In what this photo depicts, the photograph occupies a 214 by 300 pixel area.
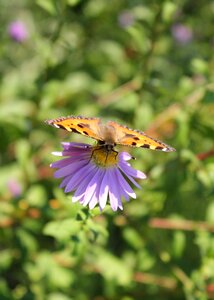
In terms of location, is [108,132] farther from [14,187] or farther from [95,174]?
[14,187]

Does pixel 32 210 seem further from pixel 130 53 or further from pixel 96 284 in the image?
pixel 130 53

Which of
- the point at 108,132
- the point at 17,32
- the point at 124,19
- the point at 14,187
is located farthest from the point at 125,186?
the point at 124,19

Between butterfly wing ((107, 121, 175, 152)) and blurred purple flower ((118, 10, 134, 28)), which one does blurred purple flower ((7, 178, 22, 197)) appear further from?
blurred purple flower ((118, 10, 134, 28))

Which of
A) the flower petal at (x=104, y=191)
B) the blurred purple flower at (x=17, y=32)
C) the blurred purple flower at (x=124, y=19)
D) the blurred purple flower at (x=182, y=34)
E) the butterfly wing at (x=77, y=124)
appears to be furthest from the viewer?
the blurred purple flower at (x=182, y=34)

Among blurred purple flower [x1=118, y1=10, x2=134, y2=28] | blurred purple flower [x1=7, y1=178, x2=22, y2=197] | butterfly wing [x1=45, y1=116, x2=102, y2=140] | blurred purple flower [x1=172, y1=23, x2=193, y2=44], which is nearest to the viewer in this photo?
butterfly wing [x1=45, y1=116, x2=102, y2=140]

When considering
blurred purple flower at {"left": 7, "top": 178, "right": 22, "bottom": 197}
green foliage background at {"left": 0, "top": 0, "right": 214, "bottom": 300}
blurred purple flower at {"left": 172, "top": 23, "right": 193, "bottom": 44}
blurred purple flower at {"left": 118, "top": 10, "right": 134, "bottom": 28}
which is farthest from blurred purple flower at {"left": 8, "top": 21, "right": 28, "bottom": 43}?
blurred purple flower at {"left": 172, "top": 23, "right": 193, "bottom": 44}

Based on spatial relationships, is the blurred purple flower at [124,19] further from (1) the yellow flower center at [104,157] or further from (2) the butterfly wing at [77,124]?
(2) the butterfly wing at [77,124]

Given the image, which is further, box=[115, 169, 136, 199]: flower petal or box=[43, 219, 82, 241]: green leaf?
box=[43, 219, 82, 241]: green leaf

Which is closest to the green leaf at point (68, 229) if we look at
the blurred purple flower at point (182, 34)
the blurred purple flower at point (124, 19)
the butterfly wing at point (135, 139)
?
the butterfly wing at point (135, 139)

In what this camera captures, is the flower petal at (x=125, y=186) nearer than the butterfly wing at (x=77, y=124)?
No
